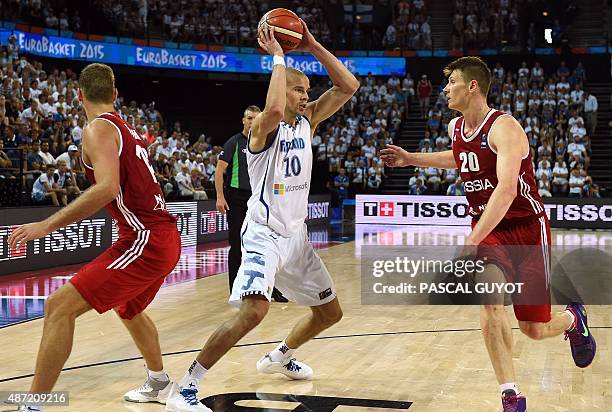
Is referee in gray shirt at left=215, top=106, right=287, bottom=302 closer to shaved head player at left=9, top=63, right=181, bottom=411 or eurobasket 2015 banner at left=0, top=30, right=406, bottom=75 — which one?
shaved head player at left=9, top=63, right=181, bottom=411

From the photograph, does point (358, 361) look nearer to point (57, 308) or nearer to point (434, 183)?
point (57, 308)

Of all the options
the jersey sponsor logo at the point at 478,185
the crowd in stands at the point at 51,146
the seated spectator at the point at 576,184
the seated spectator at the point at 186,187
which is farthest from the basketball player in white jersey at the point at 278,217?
the seated spectator at the point at 576,184

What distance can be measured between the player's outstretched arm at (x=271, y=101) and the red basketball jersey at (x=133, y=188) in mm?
617

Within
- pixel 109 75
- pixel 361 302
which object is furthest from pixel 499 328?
pixel 361 302

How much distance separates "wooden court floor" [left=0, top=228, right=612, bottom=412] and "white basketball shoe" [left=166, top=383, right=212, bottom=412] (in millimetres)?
211

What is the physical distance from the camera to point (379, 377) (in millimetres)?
5203

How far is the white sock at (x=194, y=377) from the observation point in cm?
430

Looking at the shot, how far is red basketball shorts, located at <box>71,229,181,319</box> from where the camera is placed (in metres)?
4.00

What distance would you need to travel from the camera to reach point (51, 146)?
14.0 metres

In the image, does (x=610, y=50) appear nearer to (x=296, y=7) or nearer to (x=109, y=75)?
(x=296, y=7)

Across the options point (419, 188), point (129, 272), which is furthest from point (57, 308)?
point (419, 188)

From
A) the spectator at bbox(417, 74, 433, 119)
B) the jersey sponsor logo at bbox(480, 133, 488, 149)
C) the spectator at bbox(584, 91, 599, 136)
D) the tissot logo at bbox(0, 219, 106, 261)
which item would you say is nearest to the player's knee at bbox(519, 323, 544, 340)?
the jersey sponsor logo at bbox(480, 133, 488, 149)

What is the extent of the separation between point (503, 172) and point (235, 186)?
4.07 metres

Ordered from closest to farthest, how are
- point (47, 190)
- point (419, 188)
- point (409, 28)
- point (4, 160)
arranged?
1. point (4, 160)
2. point (47, 190)
3. point (419, 188)
4. point (409, 28)
